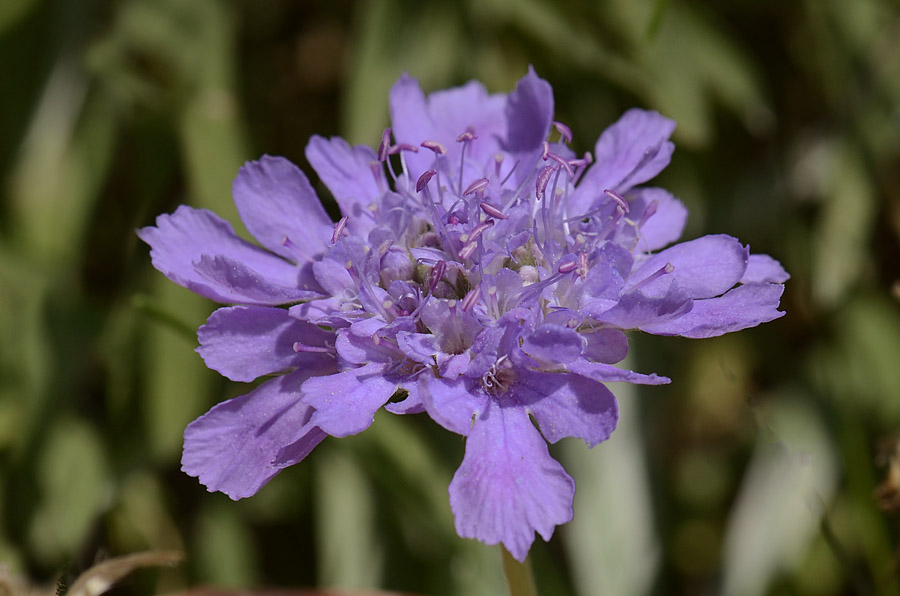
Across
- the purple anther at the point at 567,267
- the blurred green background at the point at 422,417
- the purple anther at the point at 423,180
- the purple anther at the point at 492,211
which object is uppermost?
the purple anther at the point at 423,180

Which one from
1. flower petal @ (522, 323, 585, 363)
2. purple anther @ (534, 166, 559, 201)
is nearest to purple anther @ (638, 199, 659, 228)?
purple anther @ (534, 166, 559, 201)

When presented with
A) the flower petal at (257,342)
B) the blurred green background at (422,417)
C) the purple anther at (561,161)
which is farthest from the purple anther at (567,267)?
the blurred green background at (422,417)

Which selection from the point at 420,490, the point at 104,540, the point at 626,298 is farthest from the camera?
the point at 104,540

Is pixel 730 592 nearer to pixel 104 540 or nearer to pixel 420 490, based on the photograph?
pixel 420 490

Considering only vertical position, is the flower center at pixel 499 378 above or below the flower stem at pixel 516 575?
above

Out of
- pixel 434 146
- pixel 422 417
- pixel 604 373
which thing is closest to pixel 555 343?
pixel 604 373

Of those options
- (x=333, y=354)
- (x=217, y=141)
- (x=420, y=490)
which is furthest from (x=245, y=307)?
(x=217, y=141)

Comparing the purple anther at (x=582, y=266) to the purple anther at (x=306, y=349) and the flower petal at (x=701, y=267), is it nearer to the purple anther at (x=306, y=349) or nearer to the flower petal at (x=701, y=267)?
the flower petal at (x=701, y=267)
